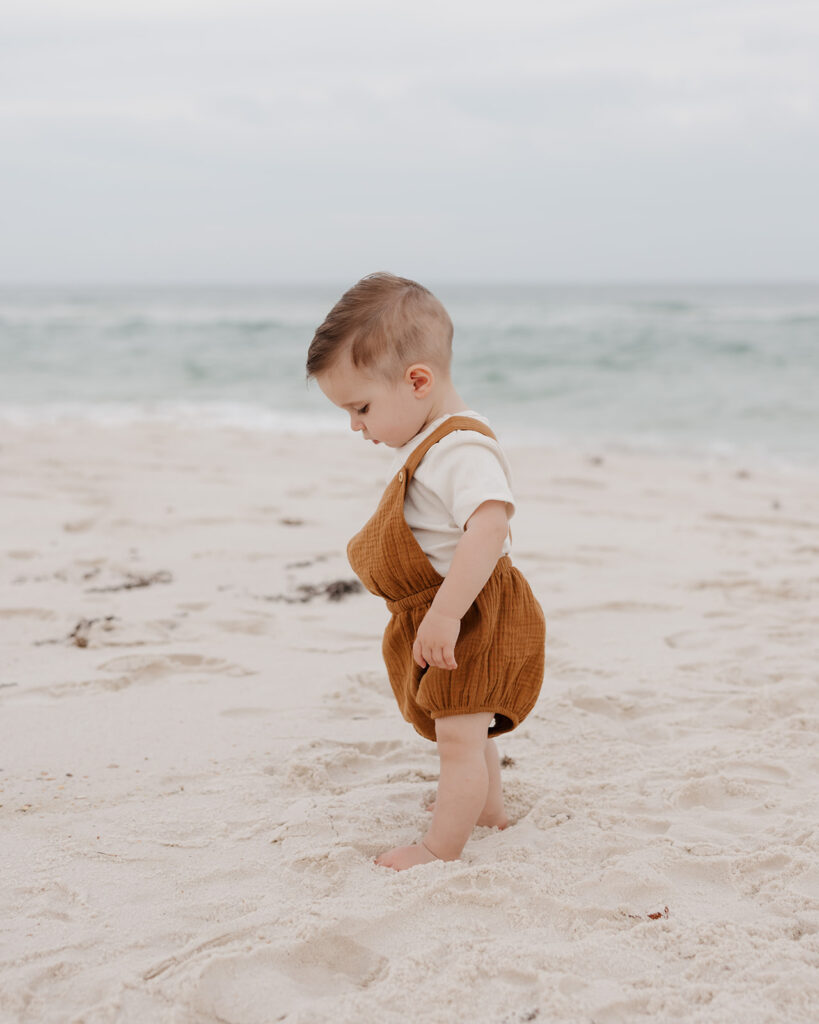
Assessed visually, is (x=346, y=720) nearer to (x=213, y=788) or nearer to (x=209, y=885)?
(x=213, y=788)

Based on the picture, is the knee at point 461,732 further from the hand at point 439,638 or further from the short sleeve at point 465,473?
the short sleeve at point 465,473

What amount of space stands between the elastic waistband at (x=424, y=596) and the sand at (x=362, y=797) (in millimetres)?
520

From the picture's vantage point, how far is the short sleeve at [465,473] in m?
1.91

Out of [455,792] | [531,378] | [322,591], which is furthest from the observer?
[531,378]

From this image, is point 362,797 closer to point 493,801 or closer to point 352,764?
point 352,764

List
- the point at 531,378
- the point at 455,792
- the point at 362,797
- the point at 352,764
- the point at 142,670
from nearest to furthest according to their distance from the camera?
the point at 455,792, the point at 362,797, the point at 352,764, the point at 142,670, the point at 531,378

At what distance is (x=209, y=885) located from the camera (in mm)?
1892

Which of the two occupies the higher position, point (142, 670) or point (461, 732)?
point (461, 732)

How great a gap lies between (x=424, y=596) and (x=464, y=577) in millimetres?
184

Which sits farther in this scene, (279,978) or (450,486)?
(450,486)

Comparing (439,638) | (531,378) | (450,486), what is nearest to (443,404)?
(450,486)

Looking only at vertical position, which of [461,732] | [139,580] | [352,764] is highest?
[461,732]

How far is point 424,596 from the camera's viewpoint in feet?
6.70

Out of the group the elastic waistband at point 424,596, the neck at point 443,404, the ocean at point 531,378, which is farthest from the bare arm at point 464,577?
the ocean at point 531,378
